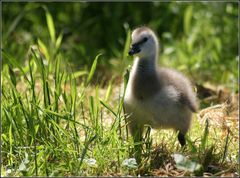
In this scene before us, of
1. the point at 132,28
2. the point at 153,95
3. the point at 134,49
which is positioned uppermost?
the point at 132,28

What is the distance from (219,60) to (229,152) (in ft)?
8.32

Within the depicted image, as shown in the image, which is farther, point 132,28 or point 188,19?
point 132,28

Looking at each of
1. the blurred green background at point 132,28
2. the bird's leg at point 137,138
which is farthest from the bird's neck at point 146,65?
the blurred green background at point 132,28

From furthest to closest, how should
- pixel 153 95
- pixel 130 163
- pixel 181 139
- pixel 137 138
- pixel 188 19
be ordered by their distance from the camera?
pixel 188 19 → pixel 181 139 → pixel 153 95 → pixel 137 138 → pixel 130 163

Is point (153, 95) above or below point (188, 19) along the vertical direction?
below

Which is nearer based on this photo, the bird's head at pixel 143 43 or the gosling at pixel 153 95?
the gosling at pixel 153 95

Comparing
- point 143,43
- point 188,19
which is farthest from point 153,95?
point 188,19

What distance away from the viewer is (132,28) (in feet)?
22.1

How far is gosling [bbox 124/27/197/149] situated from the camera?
12.7ft

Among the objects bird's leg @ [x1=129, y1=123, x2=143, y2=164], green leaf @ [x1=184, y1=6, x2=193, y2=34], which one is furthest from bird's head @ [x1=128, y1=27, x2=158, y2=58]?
green leaf @ [x1=184, y1=6, x2=193, y2=34]

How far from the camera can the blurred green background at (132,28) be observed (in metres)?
6.10

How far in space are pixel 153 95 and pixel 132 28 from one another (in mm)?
2934

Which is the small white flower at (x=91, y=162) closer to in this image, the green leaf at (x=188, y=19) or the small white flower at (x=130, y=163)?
the small white flower at (x=130, y=163)

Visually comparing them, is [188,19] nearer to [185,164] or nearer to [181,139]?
[181,139]
